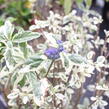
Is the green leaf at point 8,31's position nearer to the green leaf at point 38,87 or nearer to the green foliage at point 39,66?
the green foliage at point 39,66

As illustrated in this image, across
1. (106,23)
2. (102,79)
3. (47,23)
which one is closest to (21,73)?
(47,23)

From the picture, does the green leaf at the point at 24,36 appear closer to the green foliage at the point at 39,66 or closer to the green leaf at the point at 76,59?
the green foliage at the point at 39,66

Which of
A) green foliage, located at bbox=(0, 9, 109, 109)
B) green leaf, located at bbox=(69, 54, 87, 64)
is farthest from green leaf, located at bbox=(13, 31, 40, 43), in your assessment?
green leaf, located at bbox=(69, 54, 87, 64)

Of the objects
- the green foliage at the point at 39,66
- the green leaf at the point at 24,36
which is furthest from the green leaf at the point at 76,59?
the green leaf at the point at 24,36

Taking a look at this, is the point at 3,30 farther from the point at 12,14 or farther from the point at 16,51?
→ the point at 12,14

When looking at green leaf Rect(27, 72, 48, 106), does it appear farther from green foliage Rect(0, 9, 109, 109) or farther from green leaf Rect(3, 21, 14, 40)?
green leaf Rect(3, 21, 14, 40)

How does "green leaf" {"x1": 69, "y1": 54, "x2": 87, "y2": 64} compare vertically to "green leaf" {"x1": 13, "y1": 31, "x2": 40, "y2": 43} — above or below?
below

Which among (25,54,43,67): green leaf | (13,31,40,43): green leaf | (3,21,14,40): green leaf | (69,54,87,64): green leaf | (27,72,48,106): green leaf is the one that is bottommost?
(27,72,48,106): green leaf

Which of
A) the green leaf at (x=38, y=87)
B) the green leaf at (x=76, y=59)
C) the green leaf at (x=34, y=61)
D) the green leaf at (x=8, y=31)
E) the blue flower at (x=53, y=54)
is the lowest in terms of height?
the green leaf at (x=38, y=87)

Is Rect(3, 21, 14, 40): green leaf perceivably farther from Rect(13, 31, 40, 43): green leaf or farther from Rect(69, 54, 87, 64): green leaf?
Rect(69, 54, 87, 64): green leaf

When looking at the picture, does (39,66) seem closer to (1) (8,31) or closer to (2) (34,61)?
(2) (34,61)

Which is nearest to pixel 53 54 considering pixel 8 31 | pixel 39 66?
pixel 39 66

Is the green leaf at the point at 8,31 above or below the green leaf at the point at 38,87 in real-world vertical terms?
above

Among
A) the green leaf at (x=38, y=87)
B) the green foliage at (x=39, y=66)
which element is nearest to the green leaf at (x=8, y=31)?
the green foliage at (x=39, y=66)
